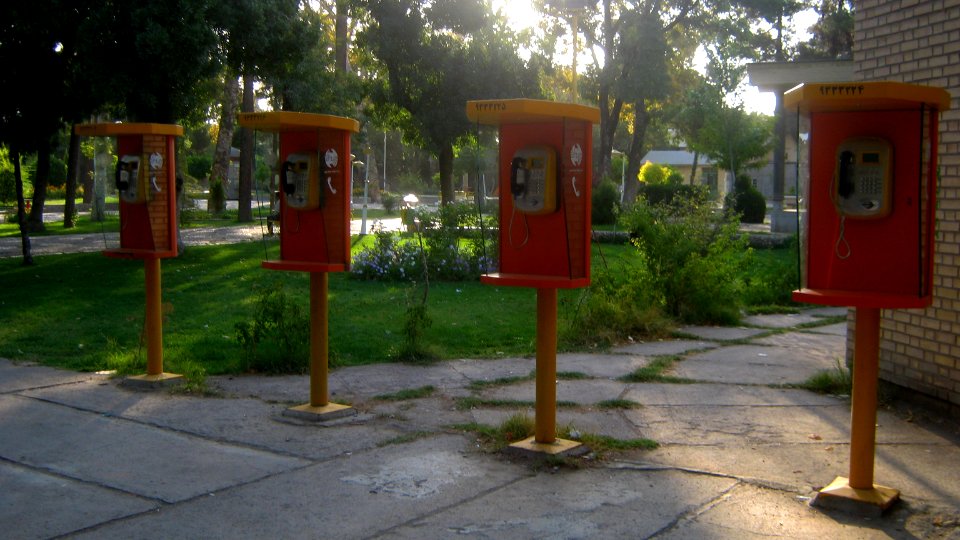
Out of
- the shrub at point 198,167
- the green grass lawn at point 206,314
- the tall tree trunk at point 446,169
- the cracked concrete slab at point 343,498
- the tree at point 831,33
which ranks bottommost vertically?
the cracked concrete slab at point 343,498

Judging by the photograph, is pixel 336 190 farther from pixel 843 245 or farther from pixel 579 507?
pixel 843 245

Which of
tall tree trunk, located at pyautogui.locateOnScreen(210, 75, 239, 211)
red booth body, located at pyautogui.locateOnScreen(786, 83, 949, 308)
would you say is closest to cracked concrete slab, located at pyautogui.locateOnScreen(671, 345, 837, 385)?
red booth body, located at pyautogui.locateOnScreen(786, 83, 949, 308)

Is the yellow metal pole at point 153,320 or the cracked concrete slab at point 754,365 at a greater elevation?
the yellow metal pole at point 153,320

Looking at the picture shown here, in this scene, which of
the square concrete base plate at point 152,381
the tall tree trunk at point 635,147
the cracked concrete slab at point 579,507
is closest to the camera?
the cracked concrete slab at point 579,507

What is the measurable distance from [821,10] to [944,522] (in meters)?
56.0

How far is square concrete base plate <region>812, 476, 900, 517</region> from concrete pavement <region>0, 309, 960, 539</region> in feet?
0.19

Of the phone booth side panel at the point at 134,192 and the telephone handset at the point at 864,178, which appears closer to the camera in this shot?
the telephone handset at the point at 864,178

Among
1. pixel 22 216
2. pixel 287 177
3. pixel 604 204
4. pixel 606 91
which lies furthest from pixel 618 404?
pixel 606 91

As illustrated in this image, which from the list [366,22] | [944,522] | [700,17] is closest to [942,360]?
[944,522]

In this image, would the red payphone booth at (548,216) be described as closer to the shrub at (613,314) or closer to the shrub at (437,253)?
the shrub at (613,314)

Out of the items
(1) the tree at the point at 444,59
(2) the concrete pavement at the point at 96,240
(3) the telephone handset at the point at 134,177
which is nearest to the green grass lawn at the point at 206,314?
(3) the telephone handset at the point at 134,177

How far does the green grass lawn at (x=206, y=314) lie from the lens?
9.91 meters

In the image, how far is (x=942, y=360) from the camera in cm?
698

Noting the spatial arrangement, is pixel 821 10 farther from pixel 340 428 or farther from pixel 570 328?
pixel 340 428
